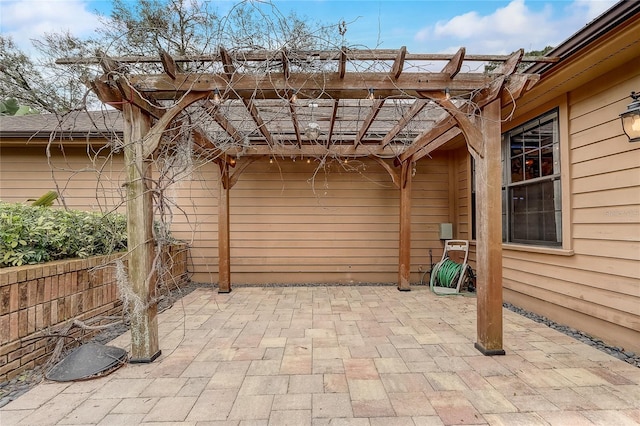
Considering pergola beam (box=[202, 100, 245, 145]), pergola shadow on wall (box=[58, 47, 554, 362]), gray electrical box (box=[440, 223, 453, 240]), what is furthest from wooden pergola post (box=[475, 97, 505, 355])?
gray electrical box (box=[440, 223, 453, 240])

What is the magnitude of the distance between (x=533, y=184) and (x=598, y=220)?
40.5 inches

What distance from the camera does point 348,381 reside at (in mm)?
2180

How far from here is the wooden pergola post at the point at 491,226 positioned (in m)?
2.57

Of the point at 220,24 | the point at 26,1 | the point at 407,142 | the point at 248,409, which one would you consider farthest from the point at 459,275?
the point at 26,1

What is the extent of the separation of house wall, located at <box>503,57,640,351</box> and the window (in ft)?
0.60

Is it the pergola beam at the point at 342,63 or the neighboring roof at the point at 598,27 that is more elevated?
the neighboring roof at the point at 598,27

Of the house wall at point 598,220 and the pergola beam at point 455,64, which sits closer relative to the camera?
the pergola beam at point 455,64

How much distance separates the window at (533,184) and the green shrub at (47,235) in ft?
15.5

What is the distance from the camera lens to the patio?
5.89 feet

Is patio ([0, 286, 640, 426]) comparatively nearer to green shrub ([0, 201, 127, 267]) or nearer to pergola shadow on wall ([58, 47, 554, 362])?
pergola shadow on wall ([58, 47, 554, 362])

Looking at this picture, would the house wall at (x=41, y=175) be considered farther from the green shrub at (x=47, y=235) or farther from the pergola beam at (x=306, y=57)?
the pergola beam at (x=306, y=57)

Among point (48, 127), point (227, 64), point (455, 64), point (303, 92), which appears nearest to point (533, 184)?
point (455, 64)

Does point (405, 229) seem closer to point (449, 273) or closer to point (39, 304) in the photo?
point (449, 273)

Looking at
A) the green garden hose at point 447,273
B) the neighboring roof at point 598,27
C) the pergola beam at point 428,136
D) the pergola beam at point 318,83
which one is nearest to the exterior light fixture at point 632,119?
the neighboring roof at point 598,27
